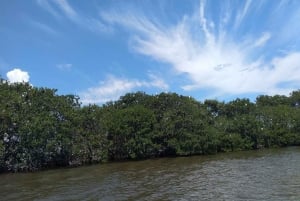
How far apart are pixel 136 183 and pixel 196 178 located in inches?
227

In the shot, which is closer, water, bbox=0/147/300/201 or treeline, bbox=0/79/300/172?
water, bbox=0/147/300/201

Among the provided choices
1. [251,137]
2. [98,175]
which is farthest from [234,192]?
[251,137]

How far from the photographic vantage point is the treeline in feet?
180

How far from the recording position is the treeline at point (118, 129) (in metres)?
55.0

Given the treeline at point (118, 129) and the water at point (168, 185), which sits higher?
the treeline at point (118, 129)

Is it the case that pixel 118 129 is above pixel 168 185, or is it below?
above

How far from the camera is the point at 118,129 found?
211ft

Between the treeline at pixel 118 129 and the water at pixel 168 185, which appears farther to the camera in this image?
the treeline at pixel 118 129

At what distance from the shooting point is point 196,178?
37000 millimetres

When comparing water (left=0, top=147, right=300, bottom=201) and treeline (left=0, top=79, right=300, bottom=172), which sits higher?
treeline (left=0, top=79, right=300, bottom=172)

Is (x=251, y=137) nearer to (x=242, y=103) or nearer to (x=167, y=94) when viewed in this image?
(x=242, y=103)

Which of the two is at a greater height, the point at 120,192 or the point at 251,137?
the point at 251,137

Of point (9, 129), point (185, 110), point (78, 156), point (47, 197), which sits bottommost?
point (47, 197)

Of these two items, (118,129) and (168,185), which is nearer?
(168,185)
